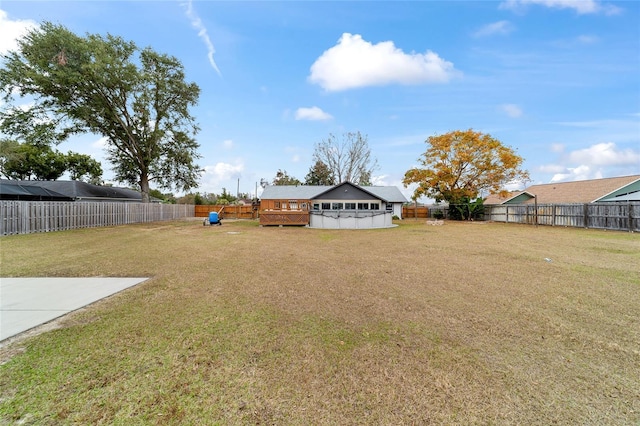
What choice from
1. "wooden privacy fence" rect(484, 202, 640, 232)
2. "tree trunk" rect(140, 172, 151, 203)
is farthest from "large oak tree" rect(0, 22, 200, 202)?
"wooden privacy fence" rect(484, 202, 640, 232)

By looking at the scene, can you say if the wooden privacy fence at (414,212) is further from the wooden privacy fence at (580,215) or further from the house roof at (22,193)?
the house roof at (22,193)

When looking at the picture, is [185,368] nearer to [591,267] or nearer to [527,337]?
[527,337]

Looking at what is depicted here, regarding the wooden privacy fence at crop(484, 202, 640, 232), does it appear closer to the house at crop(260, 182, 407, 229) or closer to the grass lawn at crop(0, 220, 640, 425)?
the house at crop(260, 182, 407, 229)

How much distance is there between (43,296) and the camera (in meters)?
4.46

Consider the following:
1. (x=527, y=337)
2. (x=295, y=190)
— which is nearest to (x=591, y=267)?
(x=527, y=337)

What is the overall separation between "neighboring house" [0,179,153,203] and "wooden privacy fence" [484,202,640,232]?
39015 mm

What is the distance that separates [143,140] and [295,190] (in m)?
15.5

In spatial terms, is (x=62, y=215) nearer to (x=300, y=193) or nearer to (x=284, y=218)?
(x=284, y=218)

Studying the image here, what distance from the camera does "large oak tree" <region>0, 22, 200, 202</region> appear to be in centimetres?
1892

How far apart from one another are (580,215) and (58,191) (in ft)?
145

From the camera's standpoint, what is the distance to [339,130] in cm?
4075

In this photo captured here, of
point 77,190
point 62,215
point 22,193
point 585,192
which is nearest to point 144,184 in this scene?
point 77,190

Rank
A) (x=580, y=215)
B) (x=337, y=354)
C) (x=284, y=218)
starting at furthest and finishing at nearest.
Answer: (x=284, y=218), (x=580, y=215), (x=337, y=354)

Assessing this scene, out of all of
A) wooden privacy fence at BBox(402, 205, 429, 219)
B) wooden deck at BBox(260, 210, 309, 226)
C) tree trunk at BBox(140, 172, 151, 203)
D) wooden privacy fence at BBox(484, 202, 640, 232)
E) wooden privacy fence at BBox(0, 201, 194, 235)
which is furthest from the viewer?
wooden privacy fence at BBox(402, 205, 429, 219)
